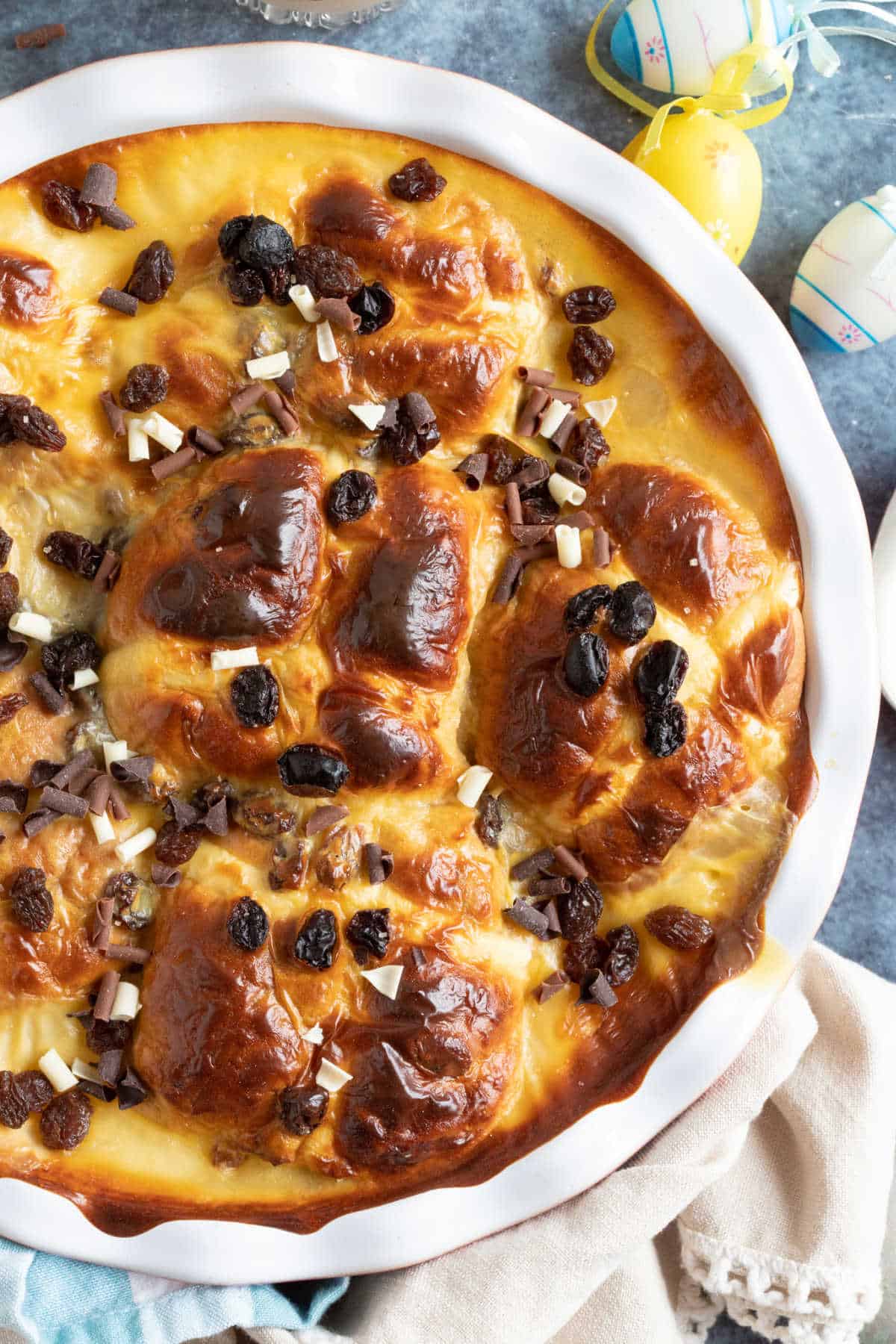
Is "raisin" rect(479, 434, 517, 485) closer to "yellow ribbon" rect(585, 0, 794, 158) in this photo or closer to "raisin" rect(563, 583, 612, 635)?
"raisin" rect(563, 583, 612, 635)

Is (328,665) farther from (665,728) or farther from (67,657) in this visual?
(665,728)

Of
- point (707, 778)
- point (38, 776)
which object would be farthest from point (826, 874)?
point (38, 776)

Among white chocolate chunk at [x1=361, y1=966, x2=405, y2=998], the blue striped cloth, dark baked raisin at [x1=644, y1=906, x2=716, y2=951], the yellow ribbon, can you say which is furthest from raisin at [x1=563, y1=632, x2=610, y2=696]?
the blue striped cloth

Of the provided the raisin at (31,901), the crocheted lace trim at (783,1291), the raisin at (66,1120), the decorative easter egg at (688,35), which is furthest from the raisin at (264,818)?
the decorative easter egg at (688,35)

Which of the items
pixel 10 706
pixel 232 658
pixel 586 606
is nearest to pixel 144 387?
pixel 232 658

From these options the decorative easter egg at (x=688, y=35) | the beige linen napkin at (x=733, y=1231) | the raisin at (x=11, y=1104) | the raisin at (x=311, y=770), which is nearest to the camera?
the raisin at (x=311, y=770)

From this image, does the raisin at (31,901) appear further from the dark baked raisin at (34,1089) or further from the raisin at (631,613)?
the raisin at (631,613)
